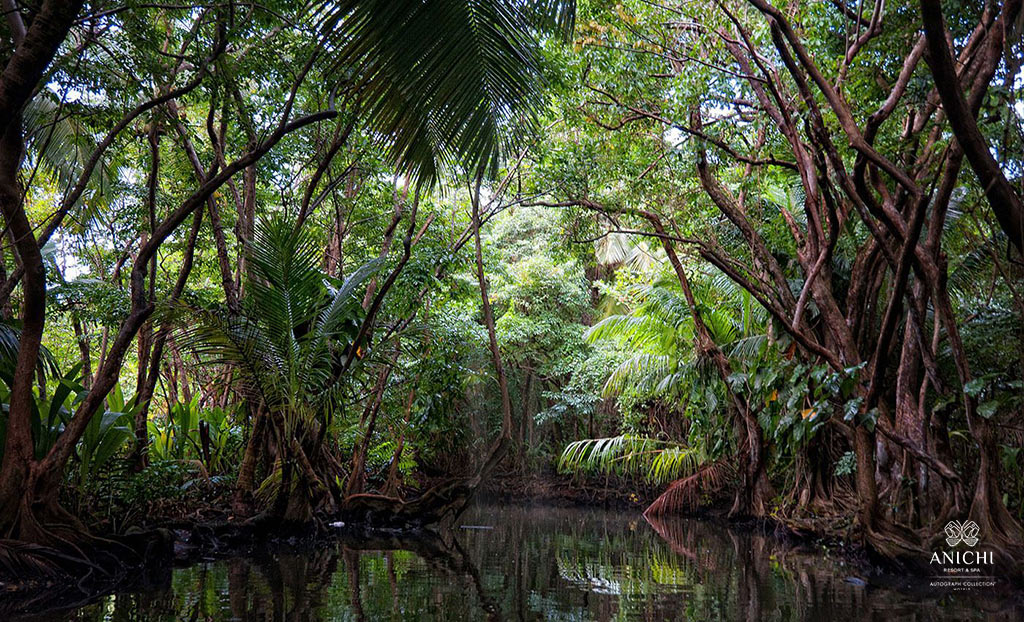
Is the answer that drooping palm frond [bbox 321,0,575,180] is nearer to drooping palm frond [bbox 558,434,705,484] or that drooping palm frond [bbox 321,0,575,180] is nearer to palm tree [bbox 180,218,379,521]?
palm tree [bbox 180,218,379,521]

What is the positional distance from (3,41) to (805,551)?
782 cm

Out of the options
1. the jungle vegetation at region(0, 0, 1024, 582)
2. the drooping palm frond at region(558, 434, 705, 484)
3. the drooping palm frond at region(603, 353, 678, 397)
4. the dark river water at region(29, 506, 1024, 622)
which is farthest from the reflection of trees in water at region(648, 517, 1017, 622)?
the drooping palm frond at region(603, 353, 678, 397)

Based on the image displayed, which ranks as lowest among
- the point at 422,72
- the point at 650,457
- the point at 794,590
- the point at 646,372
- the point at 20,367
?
the point at 794,590

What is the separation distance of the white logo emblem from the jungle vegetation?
0.10 meters

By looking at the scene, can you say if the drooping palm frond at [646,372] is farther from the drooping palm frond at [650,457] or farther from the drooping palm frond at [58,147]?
the drooping palm frond at [58,147]

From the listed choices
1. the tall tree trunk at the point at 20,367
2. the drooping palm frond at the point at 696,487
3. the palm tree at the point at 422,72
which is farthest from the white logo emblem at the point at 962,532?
the tall tree trunk at the point at 20,367

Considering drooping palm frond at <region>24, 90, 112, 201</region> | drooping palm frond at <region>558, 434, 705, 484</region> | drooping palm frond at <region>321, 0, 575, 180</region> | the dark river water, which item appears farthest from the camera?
drooping palm frond at <region>558, 434, 705, 484</region>

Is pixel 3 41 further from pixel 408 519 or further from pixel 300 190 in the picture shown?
pixel 408 519

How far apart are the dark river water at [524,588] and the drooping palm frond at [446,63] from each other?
2366 millimetres

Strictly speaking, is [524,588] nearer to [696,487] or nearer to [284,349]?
[284,349]

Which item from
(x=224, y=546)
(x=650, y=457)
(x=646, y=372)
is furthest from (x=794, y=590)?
(x=650, y=457)

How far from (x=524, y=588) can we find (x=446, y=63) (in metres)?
3.24

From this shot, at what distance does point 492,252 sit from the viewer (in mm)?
11727

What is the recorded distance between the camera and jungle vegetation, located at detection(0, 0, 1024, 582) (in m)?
3.65
